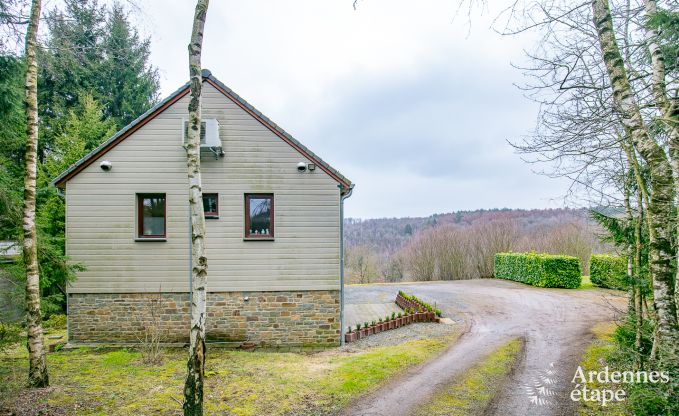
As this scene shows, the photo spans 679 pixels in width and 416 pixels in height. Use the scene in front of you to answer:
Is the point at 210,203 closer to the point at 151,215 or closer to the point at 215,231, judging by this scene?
the point at 215,231

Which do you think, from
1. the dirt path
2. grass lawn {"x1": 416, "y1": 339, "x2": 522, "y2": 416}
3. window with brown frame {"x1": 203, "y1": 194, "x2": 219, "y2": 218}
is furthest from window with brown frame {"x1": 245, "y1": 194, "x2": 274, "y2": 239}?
grass lawn {"x1": 416, "y1": 339, "x2": 522, "y2": 416}

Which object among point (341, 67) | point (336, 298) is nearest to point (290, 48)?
point (341, 67)

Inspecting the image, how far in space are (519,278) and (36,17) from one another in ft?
79.1

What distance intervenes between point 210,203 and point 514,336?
9.61m

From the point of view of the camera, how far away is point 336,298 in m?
10.5

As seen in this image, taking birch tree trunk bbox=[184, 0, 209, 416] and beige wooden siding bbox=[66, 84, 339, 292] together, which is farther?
beige wooden siding bbox=[66, 84, 339, 292]

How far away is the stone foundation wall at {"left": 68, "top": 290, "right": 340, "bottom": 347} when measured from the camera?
1017 centimetres

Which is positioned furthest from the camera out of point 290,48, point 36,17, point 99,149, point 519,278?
Result: point 519,278

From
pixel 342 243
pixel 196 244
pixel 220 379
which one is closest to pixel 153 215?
pixel 220 379

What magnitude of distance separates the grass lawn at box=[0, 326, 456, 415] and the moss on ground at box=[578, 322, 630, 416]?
3302mm

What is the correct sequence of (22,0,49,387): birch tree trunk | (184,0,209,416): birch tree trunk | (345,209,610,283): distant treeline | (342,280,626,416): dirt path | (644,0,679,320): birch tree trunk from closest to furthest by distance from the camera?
(644,0,679,320): birch tree trunk, (184,0,209,416): birch tree trunk, (342,280,626,416): dirt path, (22,0,49,387): birch tree trunk, (345,209,610,283): distant treeline

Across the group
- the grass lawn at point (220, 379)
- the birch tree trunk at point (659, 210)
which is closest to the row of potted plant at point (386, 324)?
the grass lawn at point (220, 379)

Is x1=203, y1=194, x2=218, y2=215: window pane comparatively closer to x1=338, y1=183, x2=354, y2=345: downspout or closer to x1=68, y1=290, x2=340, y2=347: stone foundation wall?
x1=68, y1=290, x2=340, y2=347: stone foundation wall

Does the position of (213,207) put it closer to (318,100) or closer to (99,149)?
(99,149)
